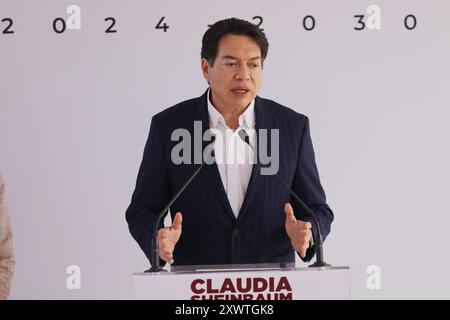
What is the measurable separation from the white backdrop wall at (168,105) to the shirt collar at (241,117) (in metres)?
0.53

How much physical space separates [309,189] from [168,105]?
3.06ft

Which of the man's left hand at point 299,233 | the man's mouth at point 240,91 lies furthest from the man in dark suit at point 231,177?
the man's left hand at point 299,233

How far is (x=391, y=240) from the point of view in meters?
3.56

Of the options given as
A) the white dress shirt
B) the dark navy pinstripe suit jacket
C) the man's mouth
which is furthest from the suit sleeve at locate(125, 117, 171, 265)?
the man's mouth

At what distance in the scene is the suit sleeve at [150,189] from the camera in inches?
107

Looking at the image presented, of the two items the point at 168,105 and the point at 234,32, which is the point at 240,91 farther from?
the point at 168,105

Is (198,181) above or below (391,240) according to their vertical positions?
above

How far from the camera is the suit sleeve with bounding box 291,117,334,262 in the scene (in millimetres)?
2725

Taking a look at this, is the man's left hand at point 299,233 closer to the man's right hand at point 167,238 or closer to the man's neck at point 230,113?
the man's right hand at point 167,238

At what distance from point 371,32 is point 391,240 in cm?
92

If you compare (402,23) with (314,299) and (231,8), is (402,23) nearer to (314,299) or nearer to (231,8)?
(231,8)

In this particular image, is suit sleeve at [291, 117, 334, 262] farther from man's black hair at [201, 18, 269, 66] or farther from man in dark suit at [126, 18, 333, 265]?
man's black hair at [201, 18, 269, 66]
